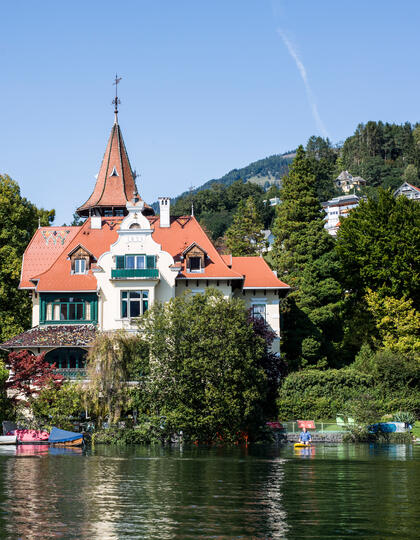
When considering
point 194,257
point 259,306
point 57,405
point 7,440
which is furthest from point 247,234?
point 7,440

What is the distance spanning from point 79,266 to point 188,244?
8259 millimetres

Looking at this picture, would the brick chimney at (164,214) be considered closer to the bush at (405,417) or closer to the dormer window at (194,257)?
the dormer window at (194,257)

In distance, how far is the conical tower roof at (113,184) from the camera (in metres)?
65.3

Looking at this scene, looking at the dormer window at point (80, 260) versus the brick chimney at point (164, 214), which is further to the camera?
the brick chimney at point (164, 214)

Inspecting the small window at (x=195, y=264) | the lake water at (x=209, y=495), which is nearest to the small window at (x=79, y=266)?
the small window at (x=195, y=264)

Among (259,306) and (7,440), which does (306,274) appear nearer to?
(259,306)

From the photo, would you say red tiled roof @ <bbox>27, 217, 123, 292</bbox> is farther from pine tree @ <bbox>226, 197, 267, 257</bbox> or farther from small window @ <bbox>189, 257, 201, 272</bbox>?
pine tree @ <bbox>226, 197, 267, 257</bbox>

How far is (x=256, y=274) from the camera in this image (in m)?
59.5

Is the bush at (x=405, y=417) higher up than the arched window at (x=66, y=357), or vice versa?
the arched window at (x=66, y=357)

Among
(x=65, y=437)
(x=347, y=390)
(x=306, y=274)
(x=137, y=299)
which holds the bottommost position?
(x=65, y=437)

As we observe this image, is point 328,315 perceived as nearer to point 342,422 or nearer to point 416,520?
point 342,422

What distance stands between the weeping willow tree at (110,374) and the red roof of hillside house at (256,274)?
12.3 meters

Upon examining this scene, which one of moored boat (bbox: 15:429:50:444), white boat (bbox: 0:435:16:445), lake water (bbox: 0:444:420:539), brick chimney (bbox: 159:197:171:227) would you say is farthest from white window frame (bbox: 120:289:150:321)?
lake water (bbox: 0:444:420:539)

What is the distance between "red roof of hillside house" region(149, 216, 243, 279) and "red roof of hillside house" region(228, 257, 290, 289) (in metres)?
1.83
